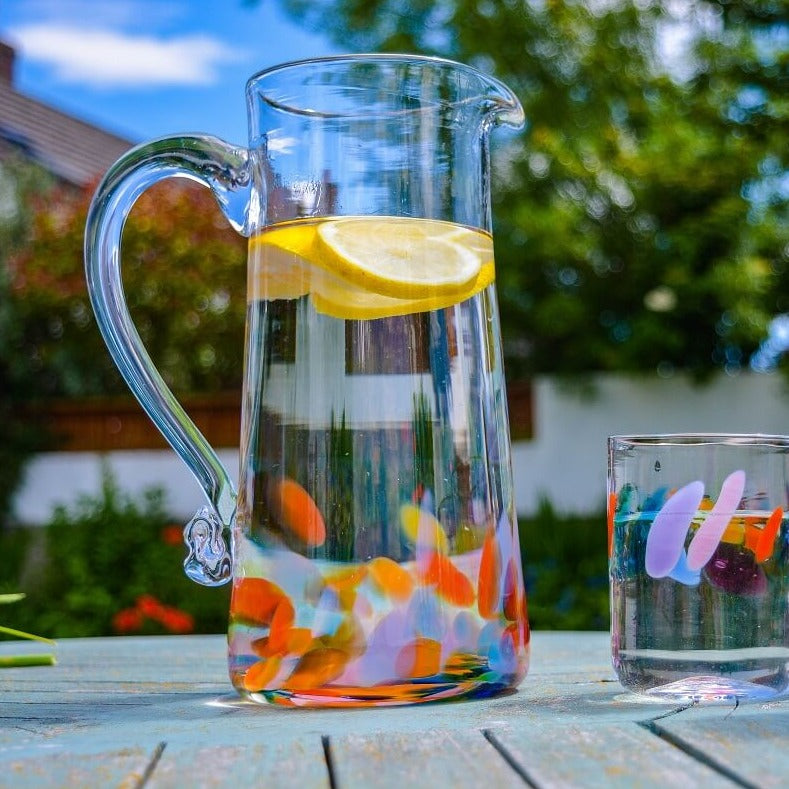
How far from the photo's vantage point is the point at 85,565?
4.61 meters

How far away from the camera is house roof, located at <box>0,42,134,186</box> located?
10.1m

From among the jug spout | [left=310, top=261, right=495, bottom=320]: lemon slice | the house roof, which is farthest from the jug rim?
the house roof

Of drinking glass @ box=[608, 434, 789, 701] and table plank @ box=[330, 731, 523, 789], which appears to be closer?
table plank @ box=[330, 731, 523, 789]

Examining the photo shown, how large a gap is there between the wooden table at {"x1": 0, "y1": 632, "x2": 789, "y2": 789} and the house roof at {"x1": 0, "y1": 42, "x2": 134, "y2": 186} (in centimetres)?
885

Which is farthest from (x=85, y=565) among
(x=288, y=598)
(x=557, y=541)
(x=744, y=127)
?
(x=744, y=127)

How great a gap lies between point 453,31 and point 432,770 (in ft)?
23.2

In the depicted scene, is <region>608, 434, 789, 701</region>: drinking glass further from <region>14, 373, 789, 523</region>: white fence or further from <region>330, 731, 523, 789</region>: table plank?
<region>14, 373, 789, 523</region>: white fence

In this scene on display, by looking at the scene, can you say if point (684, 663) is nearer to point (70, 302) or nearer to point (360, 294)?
point (360, 294)

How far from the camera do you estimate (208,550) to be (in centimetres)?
89

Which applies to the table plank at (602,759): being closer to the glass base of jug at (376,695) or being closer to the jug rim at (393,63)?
the glass base of jug at (376,695)

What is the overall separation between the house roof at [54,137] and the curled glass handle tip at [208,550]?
8.73m

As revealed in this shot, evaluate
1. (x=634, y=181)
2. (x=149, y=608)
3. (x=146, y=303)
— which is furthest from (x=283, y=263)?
(x=146, y=303)

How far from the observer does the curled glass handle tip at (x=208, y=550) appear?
0.88m

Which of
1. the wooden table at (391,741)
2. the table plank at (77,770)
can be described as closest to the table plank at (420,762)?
the wooden table at (391,741)
